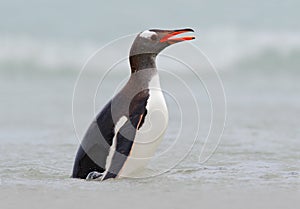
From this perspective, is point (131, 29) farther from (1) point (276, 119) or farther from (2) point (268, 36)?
(1) point (276, 119)

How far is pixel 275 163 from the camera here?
20.5 feet

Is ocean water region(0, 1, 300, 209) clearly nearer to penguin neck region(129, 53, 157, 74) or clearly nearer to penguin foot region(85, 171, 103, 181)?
penguin foot region(85, 171, 103, 181)

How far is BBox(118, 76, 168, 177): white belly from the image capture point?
5.52 metres

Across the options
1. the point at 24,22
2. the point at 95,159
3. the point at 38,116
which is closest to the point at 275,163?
the point at 95,159

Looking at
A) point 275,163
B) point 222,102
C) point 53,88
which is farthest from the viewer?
point 53,88

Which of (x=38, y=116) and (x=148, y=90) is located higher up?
(x=148, y=90)

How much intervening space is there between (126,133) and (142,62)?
2.21 ft

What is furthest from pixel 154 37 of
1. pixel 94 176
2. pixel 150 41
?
pixel 94 176

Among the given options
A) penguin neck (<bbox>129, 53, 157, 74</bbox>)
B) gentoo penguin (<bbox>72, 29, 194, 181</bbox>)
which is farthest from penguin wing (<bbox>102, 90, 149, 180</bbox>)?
penguin neck (<bbox>129, 53, 157, 74</bbox>)

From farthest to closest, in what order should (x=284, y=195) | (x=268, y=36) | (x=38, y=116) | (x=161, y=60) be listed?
(x=268, y=36)
(x=161, y=60)
(x=38, y=116)
(x=284, y=195)

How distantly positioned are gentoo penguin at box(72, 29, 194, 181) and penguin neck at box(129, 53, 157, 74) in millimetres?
100

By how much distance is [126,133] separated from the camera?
5480 millimetres

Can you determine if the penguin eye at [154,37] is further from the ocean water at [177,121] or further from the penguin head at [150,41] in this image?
the ocean water at [177,121]

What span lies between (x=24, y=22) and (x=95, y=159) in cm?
1592
